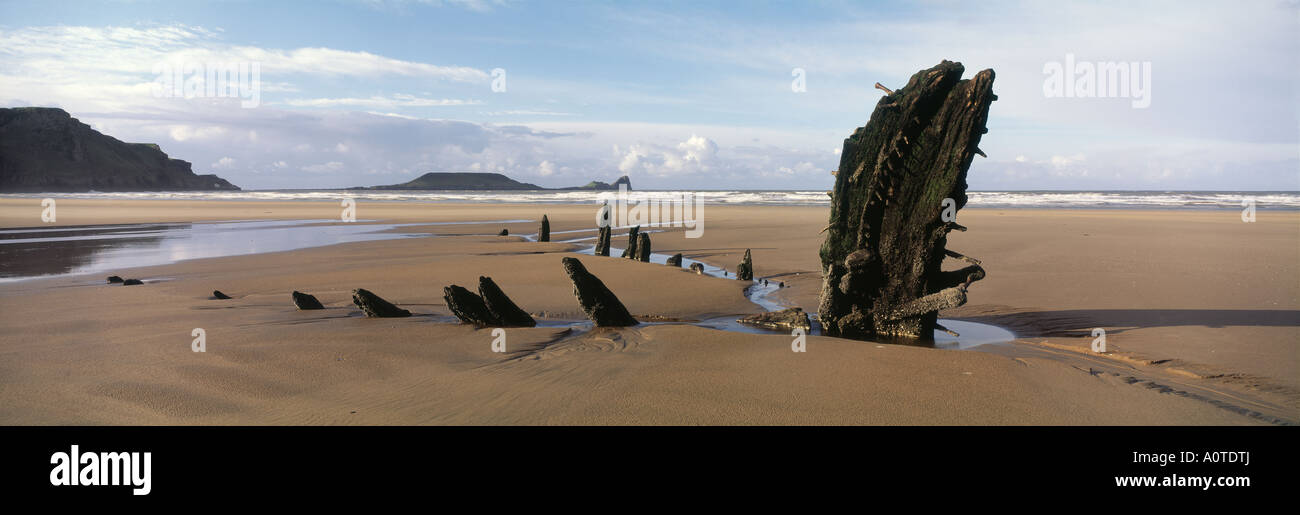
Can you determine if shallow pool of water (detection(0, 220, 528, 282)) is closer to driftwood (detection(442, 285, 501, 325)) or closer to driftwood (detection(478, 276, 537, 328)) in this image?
driftwood (detection(442, 285, 501, 325))

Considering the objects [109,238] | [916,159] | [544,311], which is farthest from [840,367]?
[109,238]

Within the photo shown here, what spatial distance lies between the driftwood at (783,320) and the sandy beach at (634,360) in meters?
0.58

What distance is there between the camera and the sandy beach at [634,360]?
4.27m

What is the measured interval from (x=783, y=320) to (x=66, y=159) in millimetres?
130666

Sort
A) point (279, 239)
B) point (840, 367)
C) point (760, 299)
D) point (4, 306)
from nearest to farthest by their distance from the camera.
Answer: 1. point (840, 367)
2. point (4, 306)
3. point (760, 299)
4. point (279, 239)

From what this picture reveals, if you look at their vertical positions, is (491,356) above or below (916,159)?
below

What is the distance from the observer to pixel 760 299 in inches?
389

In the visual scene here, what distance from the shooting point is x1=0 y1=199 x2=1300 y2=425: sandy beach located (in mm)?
4266

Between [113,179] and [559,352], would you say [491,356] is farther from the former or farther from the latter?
[113,179]

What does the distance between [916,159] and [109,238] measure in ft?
76.6

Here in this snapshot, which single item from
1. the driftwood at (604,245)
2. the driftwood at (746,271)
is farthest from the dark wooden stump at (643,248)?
the driftwood at (746,271)

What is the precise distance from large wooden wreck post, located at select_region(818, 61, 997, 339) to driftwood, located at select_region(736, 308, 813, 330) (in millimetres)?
221

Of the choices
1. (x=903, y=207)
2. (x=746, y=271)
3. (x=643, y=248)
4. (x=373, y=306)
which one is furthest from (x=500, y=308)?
(x=643, y=248)

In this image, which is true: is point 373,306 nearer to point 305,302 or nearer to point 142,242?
point 305,302
